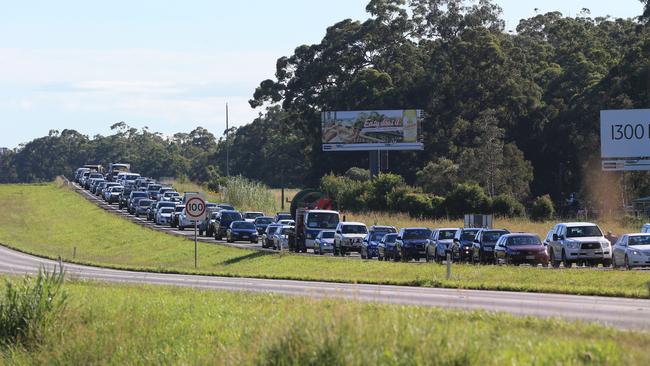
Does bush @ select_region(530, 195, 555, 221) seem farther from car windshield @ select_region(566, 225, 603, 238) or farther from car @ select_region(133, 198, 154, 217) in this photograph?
car @ select_region(133, 198, 154, 217)

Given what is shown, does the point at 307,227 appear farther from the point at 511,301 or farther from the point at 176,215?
the point at 511,301

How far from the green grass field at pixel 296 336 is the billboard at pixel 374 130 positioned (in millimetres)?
71405

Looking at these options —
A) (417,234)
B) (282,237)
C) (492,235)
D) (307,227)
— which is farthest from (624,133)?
(282,237)

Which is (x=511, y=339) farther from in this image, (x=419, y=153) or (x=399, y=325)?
(x=419, y=153)

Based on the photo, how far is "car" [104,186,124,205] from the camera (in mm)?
109000

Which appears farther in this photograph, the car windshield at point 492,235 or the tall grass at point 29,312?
the car windshield at point 492,235

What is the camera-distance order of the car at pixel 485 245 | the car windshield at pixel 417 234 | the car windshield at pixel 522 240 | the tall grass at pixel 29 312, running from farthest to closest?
the car windshield at pixel 417 234, the car at pixel 485 245, the car windshield at pixel 522 240, the tall grass at pixel 29 312

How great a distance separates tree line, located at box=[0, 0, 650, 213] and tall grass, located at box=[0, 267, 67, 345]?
201 feet

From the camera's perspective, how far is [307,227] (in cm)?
5925

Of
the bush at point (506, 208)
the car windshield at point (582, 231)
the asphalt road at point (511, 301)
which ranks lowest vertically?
the asphalt road at point (511, 301)

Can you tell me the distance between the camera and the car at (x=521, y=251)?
42.7m

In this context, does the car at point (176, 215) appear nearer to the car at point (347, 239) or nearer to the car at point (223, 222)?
the car at point (223, 222)

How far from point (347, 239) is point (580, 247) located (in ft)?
49.3

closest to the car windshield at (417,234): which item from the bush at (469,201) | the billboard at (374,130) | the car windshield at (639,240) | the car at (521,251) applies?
the car at (521,251)
